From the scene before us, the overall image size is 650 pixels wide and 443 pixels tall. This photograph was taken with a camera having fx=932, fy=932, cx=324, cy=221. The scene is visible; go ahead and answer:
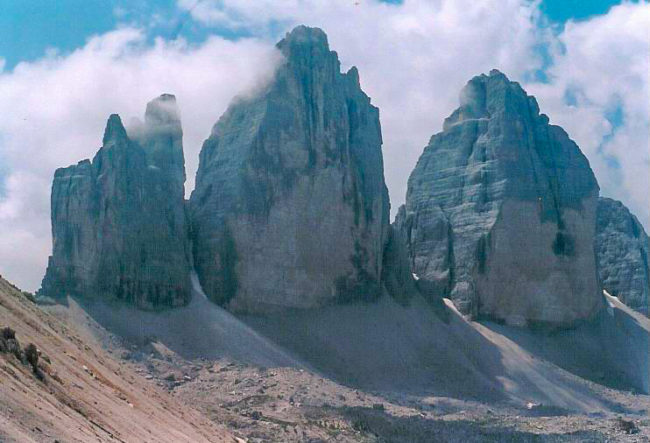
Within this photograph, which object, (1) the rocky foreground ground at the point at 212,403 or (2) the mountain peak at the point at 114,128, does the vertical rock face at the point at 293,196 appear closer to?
(2) the mountain peak at the point at 114,128

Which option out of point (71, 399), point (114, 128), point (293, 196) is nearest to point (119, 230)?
point (114, 128)

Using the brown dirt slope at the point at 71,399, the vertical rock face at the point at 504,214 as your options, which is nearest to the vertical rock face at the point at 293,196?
the vertical rock face at the point at 504,214

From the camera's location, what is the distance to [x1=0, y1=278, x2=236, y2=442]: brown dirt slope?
17547 millimetres

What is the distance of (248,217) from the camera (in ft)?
246

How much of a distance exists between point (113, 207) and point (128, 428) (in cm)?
4849

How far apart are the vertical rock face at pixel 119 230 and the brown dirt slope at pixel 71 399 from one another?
32.6 meters

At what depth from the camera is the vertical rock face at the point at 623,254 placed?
105688 mm

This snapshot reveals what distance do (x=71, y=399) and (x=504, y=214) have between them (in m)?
74.4

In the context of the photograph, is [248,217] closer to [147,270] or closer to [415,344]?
[147,270]

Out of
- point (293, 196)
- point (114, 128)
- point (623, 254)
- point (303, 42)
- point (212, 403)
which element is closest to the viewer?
point (212, 403)

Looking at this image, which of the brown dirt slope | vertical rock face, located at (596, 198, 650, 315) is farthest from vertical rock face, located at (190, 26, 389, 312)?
the brown dirt slope

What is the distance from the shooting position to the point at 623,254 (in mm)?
110188

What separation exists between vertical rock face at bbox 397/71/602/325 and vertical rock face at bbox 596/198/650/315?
483 inches

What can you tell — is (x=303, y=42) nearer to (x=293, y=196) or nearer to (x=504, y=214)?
(x=293, y=196)
